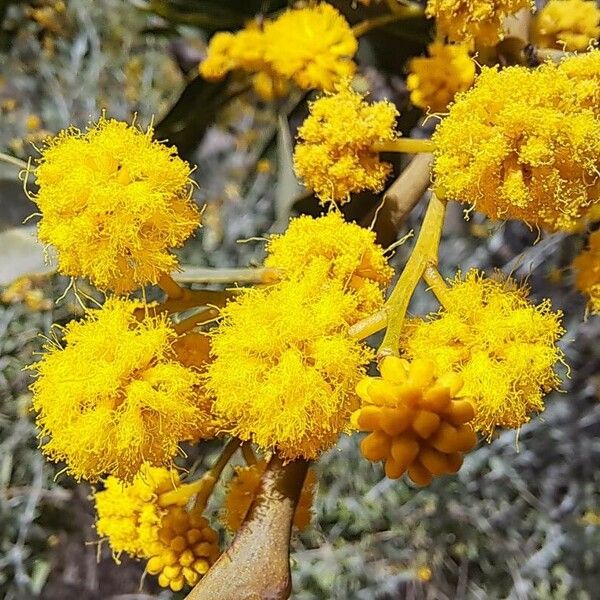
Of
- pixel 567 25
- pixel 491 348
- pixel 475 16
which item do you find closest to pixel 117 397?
pixel 491 348

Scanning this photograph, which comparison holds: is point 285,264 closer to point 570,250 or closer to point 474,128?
point 474,128

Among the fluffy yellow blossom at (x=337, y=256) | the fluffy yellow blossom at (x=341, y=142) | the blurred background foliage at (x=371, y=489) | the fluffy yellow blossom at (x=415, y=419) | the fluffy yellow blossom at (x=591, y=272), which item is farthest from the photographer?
the blurred background foliage at (x=371, y=489)

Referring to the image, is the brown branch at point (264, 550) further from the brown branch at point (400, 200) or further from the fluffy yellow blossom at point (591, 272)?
the fluffy yellow blossom at point (591, 272)

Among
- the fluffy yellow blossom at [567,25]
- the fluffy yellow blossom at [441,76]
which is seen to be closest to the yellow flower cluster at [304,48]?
the fluffy yellow blossom at [441,76]

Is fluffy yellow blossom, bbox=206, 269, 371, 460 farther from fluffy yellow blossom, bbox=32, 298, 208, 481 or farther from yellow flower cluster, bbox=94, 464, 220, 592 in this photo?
yellow flower cluster, bbox=94, 464, 220, 592

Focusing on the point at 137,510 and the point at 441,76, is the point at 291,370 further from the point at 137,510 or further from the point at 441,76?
the point at 441,76

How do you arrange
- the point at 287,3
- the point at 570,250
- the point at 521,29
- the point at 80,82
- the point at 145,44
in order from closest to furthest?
the point at 521,29
the point at 287,3
the point at 570,250
the point at 80,82
the point at 145,44

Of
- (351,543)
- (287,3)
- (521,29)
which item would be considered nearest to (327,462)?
(351,543)
